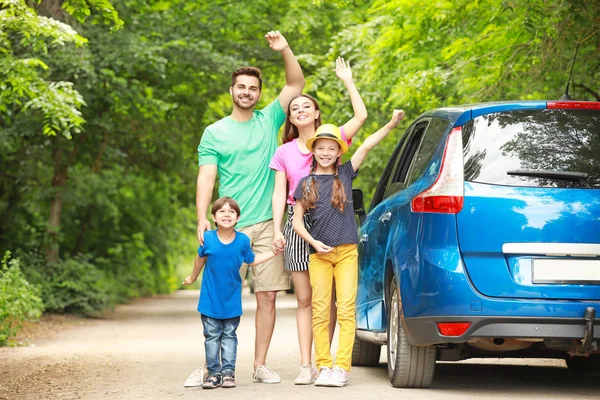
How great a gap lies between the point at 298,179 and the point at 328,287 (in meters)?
0.83

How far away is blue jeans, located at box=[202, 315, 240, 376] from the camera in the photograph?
815 centimetres

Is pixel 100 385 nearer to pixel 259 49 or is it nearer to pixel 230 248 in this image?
pixel 230 248

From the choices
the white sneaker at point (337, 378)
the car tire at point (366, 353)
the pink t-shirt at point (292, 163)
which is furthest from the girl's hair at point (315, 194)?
the car tire at point (366, 353)

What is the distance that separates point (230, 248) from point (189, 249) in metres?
43.5

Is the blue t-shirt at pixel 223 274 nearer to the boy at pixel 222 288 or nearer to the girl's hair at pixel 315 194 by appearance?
the boy at pixel 222 288

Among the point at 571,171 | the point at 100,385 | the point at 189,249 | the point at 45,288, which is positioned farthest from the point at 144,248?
the point at 571,171

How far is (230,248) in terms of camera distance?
26.7 ft

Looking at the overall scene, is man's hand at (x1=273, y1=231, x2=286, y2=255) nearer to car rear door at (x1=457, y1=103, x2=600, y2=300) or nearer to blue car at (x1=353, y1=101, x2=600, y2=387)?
blue car at (x1=353, y1=101, x2=600, y2=387)

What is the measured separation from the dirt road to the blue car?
42cm

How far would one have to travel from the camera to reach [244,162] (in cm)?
850

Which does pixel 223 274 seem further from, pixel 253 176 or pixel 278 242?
pixel 253 176

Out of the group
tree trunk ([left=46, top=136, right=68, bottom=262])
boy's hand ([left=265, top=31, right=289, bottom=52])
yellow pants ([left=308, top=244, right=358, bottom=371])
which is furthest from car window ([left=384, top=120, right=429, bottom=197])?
tree trunk ([left=46, top=136, right=68, bottom=262])

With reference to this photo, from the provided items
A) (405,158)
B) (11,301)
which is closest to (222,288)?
(405,158)

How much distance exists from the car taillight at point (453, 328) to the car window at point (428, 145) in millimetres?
1092
